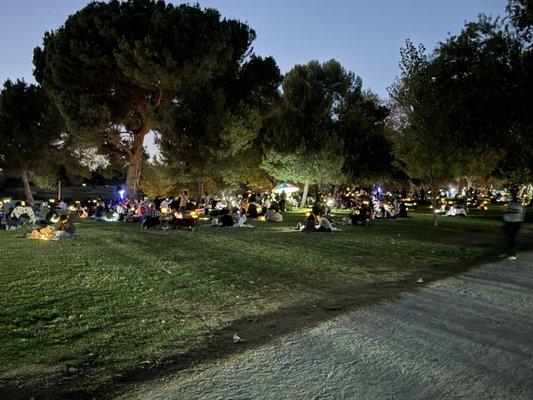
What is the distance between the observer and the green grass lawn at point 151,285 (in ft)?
18.6

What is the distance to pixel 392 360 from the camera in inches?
207

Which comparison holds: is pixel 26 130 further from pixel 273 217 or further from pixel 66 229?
pixel 66 229

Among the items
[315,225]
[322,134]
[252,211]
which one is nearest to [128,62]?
[252,211]

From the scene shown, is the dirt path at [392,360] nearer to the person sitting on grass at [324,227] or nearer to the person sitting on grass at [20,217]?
the person sitting on grass at [324,227]

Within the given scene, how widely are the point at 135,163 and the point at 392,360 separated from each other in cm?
3066

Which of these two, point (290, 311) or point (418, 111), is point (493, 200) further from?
point (290, 311)

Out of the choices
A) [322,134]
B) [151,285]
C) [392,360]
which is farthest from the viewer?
[322,134]

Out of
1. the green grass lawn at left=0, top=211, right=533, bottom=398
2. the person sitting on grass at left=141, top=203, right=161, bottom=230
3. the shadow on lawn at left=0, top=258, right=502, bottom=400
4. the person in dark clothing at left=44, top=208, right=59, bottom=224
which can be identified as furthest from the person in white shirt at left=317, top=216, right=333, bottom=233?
the person in dark clothing at left=44, top=208, right=59, bottom=224

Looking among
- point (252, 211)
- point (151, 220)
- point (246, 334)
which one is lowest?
point (246, 334)

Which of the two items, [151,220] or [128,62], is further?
[128,62]

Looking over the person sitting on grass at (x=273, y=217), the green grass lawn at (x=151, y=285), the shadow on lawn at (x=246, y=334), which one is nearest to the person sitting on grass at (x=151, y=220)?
the green grass lawn at (x=151, y=285)

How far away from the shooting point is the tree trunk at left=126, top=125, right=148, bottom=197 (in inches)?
1316

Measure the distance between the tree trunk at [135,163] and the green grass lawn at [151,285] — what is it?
14.0 meters

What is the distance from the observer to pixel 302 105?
1754 inches
